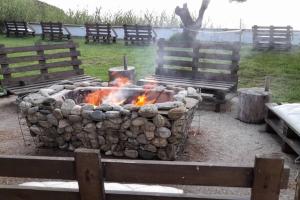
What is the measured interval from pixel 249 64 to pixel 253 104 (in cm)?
595

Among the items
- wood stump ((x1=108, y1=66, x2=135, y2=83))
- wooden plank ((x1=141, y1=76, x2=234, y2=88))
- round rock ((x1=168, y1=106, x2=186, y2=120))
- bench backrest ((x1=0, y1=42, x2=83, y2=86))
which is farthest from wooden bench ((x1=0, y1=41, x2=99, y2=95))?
round rock ((x1=168, y1=106, x2=186, y2=120))

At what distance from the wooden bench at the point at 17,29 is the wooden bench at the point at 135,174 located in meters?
19.3

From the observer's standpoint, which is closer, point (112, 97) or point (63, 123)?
point (63, 123)

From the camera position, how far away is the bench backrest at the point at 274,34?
1533 centimetres

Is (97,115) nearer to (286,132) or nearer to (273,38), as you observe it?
(286,132)

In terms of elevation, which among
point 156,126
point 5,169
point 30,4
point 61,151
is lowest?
point 61,151

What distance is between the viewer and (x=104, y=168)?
203 centimetres

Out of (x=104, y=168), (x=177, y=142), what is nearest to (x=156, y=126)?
(x=177, y=142)

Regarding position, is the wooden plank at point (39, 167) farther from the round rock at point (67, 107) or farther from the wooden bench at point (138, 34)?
the wooden bench at point (138, 34)

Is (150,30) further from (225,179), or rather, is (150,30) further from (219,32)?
(225,179)

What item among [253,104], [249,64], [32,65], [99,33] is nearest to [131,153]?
[253,104]

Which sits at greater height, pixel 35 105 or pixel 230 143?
pixel 35 105

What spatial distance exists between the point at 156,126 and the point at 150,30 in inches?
500

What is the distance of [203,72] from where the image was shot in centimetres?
840
